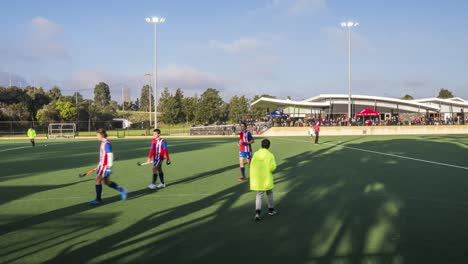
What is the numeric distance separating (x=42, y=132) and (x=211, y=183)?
4912 cm

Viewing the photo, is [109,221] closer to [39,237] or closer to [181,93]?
[39,237]

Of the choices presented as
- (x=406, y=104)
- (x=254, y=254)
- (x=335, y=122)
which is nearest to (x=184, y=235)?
(x=254, y=254)

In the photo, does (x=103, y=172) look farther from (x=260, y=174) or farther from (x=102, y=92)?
(x=102, y=92)

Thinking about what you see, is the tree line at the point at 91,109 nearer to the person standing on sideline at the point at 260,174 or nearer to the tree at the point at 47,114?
the tree at the point at 47,114

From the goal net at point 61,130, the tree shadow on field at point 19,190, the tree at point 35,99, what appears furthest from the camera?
the tree at point 35,99

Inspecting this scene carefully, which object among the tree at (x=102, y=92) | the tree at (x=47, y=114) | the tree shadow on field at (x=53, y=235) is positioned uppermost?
the tree at (x=102, y=92)

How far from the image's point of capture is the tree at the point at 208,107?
67125 mm

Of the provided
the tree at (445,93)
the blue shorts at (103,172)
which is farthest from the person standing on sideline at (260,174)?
the tree at (445,93)

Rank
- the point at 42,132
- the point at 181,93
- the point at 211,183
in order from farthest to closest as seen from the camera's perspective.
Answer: the point at 181,93
the point at 42,132
the point at 211,183

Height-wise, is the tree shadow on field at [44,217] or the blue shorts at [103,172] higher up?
the blue shorts at [103,172]

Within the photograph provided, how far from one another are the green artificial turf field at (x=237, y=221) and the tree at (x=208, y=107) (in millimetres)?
55434

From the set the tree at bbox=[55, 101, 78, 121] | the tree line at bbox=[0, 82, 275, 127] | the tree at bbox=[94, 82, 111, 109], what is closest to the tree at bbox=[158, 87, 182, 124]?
the tree line at bbox=[0, 82, 275, 127]

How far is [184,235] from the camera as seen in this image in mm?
5773

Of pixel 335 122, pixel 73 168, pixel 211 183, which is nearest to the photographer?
pixel 211 183
